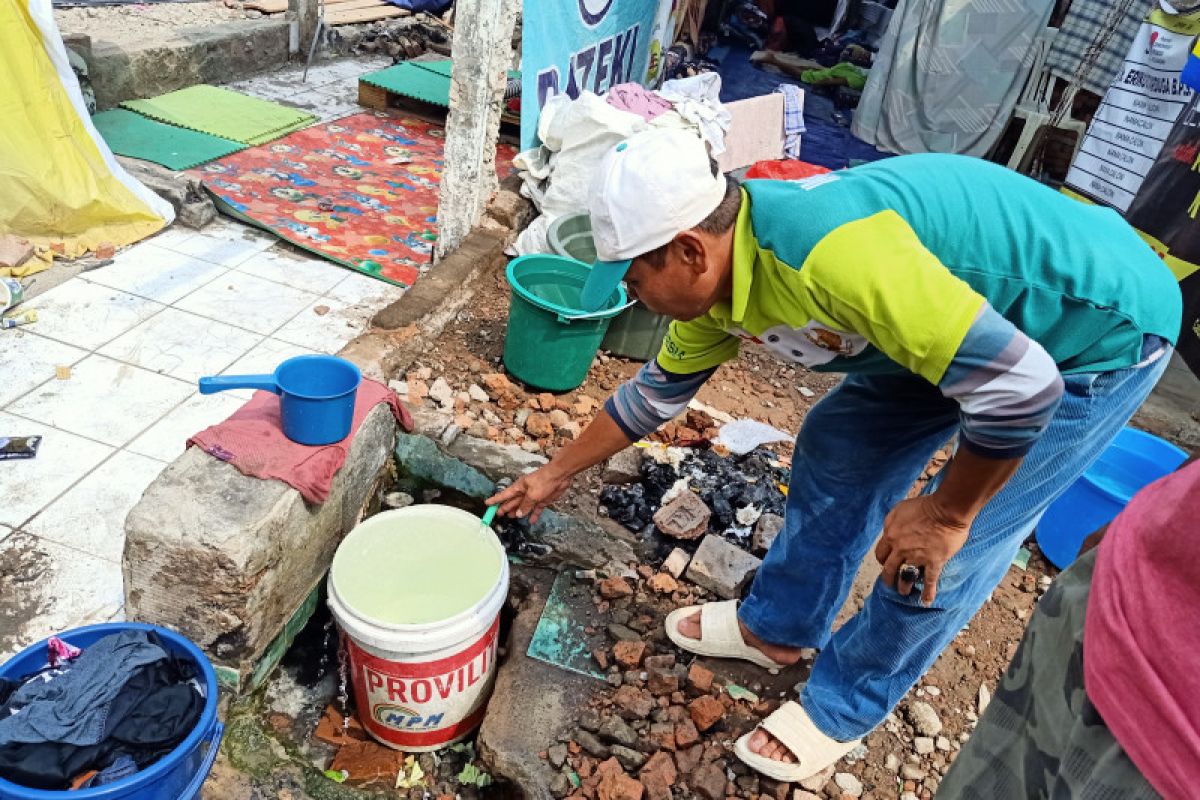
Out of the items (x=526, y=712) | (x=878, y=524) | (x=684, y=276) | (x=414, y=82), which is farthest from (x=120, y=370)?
(x=414, y=82)

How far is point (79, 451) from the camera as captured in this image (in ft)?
9.98

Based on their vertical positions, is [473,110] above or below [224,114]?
above

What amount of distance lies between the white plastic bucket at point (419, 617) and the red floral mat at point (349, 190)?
2365 mm

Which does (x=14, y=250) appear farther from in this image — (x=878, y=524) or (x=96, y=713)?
(x=878, y=524)

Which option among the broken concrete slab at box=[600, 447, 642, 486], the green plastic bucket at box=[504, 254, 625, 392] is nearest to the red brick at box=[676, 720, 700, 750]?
the broken concrete slab at box=[600, 447, 642, 486]

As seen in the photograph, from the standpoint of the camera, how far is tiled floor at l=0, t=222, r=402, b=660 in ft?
8.59

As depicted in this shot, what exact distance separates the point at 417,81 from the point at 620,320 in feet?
14.0

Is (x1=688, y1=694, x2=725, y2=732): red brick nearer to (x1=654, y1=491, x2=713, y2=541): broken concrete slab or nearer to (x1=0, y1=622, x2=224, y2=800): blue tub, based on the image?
(x1=654, y1=491, x2=713, y2=541): broken concrete slab

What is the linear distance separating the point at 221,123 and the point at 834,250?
5661 millimetres

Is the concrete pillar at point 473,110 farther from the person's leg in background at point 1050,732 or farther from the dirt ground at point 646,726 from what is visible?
the person's leg in background at point 1050,732

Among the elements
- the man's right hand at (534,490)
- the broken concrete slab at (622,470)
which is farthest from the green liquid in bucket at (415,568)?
the broken concrete slab at (622,470)

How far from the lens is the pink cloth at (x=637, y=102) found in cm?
501

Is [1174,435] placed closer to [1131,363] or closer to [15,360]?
[1131,363]

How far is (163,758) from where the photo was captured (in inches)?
62.1
